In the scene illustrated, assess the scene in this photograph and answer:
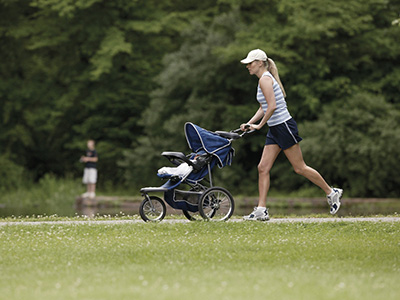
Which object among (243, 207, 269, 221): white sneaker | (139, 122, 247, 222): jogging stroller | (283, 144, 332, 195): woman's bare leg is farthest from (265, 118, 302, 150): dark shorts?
(243, 207, 269, 221): white sneaker

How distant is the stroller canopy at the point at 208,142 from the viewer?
10000mm

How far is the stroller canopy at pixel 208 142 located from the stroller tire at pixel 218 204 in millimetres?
408

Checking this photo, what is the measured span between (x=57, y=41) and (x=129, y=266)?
23081 millimetres

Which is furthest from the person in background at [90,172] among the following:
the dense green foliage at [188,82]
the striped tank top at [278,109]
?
the striped tank top at [278,109]

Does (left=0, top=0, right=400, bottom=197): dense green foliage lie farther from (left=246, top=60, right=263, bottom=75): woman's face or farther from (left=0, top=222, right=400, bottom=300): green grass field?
(left=0, top=222, right=400, bottom=300): green grass field

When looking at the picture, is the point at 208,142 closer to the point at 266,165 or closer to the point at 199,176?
the point at 199,176

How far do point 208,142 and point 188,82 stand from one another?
16154 millimetres

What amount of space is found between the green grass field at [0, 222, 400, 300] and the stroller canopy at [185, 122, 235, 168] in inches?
41.1

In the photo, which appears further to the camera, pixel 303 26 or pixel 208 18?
pixel 208 18

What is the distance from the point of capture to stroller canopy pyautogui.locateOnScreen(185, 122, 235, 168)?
1000cm

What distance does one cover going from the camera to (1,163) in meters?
28.5

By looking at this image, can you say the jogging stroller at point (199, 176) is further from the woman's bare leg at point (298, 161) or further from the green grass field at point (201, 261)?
the woman's bare leg at point (298, 161)

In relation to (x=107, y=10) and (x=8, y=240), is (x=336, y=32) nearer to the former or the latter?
(x=107, y=10)

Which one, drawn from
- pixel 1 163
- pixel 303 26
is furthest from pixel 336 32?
pixel 1 163
